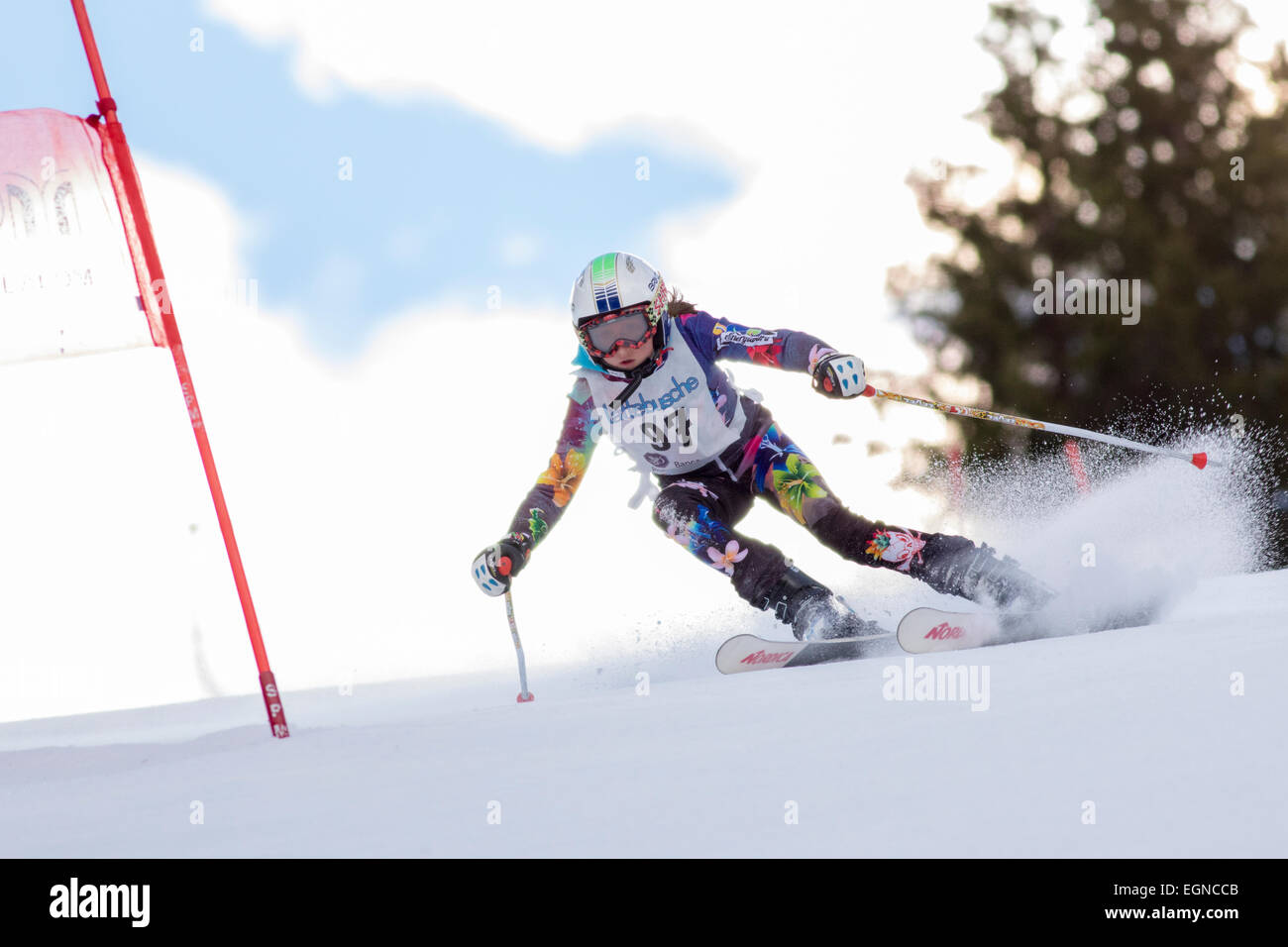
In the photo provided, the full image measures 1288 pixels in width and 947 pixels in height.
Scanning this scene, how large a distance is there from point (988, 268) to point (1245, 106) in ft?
12.9

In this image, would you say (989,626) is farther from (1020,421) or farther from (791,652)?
(1020,421)

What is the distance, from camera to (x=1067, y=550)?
485 cm

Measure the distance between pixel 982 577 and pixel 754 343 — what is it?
122 centimetres

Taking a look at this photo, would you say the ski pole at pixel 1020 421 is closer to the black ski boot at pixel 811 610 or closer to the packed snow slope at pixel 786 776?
the black ski boot at pixel 811 610

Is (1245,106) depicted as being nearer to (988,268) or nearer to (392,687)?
(988,268)

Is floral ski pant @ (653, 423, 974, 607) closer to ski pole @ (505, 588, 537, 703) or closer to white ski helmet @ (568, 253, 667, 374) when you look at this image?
white ski helmet @ (568, 253, 667, 374)

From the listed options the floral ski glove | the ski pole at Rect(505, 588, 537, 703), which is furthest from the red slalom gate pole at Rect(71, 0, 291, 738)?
the floral ski glove

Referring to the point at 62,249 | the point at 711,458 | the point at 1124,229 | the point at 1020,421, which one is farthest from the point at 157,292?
the point at 1124,229

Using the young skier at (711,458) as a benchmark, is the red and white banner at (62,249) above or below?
above

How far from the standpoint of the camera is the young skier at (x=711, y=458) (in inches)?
165

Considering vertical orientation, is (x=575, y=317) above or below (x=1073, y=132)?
below

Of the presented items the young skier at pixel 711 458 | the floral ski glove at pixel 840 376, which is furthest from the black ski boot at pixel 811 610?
the floral ski glove at pixel 840 376
